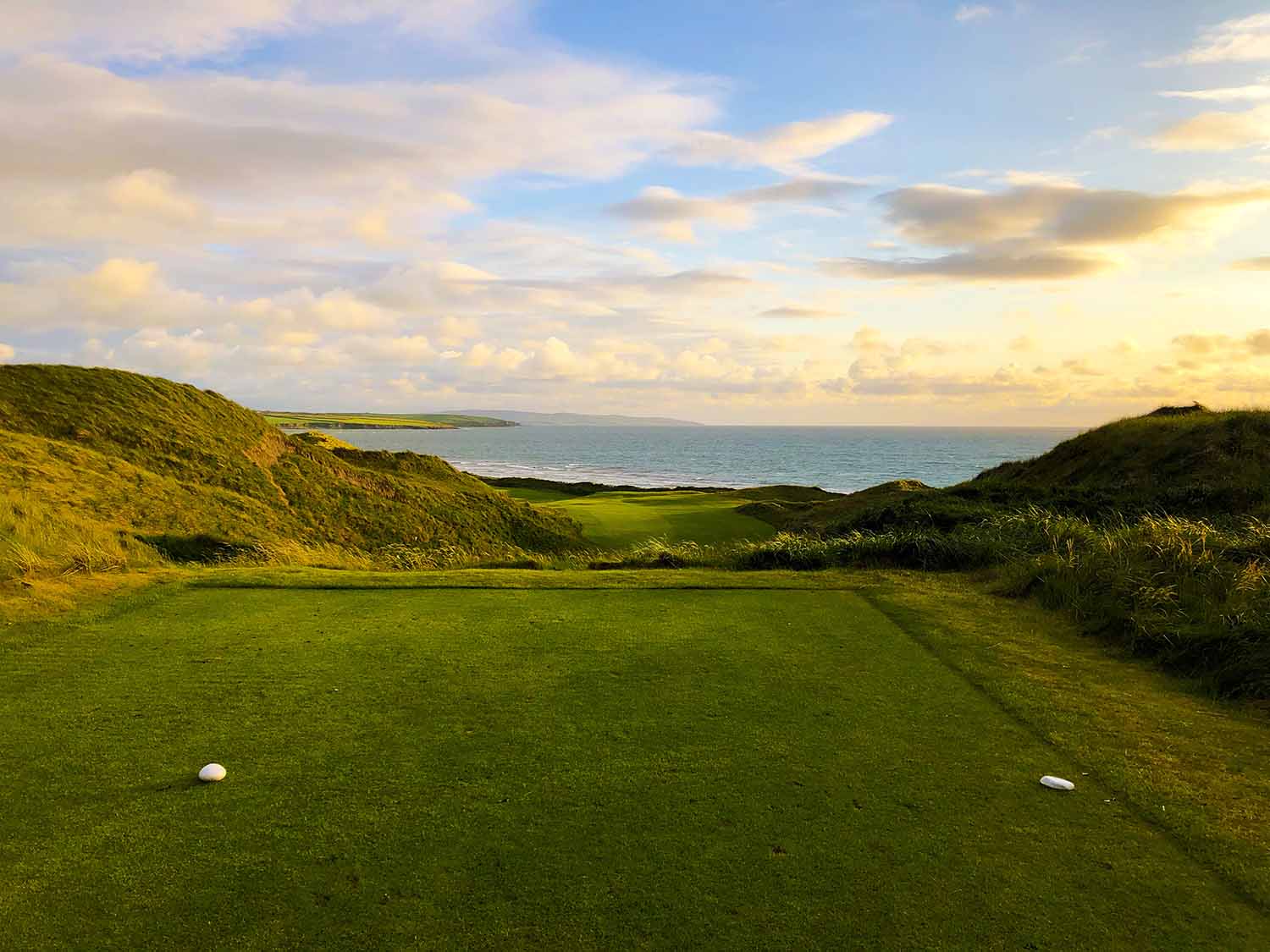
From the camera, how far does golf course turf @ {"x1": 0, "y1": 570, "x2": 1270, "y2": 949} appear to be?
2770 mm

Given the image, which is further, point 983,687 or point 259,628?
→ point 259,628

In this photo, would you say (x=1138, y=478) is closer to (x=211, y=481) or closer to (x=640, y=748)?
(x=640, y=748)

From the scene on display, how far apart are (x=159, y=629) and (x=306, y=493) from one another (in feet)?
41.8

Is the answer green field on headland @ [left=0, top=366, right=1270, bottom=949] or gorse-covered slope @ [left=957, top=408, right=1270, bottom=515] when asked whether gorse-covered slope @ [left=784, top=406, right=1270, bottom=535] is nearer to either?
gorse-covered slope @ [left=957, top=408, right=1270, bottom=515]

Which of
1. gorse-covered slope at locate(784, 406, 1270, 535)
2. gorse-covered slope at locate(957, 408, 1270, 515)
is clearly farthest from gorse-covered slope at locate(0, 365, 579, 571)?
gorse-covered slope at locate(957, 408, 1270, 515)

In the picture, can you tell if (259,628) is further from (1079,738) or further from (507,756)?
(1079,738)

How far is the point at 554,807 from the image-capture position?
352cm

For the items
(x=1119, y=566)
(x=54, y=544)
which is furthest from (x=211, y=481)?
(x=1119, y=566)

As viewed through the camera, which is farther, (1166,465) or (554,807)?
(1166,465)

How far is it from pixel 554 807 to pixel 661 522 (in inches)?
927

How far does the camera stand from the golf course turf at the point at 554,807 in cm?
277

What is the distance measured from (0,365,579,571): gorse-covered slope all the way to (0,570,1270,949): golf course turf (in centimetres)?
749

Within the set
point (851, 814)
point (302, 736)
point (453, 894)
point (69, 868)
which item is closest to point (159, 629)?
point (302, 736)

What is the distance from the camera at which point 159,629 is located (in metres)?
6.44
